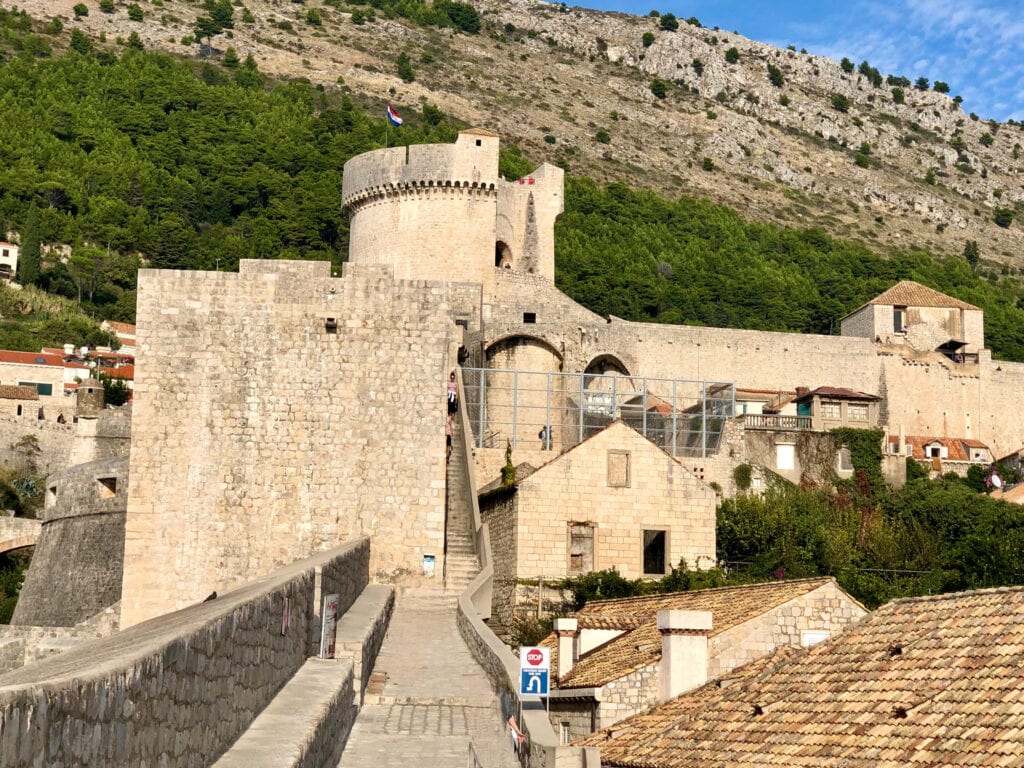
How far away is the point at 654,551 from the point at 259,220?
66730 millimetres

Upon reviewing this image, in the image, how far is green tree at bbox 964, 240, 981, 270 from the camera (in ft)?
404

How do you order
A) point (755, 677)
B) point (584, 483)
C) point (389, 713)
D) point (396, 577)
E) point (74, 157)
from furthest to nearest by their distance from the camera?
1. point (74, 157)
2. point (584, 483)
3. point (396, 577)
4. point (755, 677)
5. point (389, 713)

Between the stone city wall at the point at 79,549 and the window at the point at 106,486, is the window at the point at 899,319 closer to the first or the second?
the stone city wall at the point at 79,549

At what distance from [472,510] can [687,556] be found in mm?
5696

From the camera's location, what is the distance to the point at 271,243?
84.9m

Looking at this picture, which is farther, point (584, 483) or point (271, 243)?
point (271, 243)

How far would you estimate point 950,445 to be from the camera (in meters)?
50.4

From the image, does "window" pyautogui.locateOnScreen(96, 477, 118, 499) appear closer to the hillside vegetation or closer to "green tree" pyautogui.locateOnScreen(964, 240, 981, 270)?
the hillside vegetation

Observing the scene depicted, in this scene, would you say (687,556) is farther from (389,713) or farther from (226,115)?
(226,115)

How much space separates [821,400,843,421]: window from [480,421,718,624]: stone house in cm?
1818

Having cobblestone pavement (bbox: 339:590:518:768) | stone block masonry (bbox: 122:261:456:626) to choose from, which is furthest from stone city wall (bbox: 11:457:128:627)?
cobblestone pavement (bbox: 339:590:518:768)

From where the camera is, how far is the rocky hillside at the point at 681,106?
Answer: 440 ft

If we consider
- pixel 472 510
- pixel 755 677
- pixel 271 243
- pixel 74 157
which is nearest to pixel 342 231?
pixel 271 243

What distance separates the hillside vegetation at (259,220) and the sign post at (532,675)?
63.4m
